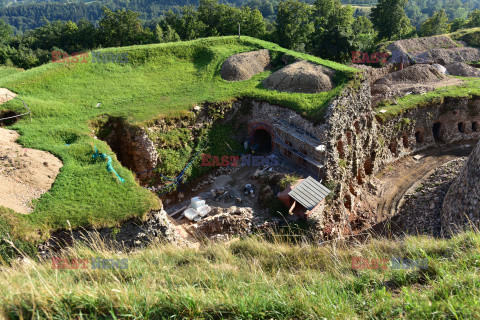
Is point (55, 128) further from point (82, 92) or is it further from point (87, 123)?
point (82, 92)

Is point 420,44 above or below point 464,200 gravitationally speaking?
above

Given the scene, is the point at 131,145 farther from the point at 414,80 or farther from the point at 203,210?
the point at 414,80

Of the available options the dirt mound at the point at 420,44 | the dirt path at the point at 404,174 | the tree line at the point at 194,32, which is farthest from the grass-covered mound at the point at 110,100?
the dirt mound at the point at 420,44

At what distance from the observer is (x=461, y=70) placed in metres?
38.3

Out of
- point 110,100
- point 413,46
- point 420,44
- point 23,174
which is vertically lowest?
point 23,174

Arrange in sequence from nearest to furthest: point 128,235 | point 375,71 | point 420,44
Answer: point 128,235, point 375,71, point 420,44

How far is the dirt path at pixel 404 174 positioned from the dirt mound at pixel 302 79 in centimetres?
939

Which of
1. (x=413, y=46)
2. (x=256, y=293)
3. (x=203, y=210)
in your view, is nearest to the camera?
(x=256, y=293)

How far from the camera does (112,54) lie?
2731cm

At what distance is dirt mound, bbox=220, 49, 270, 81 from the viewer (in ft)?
84.9

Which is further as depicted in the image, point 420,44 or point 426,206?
point 420,44

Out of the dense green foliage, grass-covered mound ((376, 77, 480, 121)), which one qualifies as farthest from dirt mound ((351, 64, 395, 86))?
the dense green foliage

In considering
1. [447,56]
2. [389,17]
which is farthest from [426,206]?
[389,17]

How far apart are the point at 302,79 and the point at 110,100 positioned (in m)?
14.6
